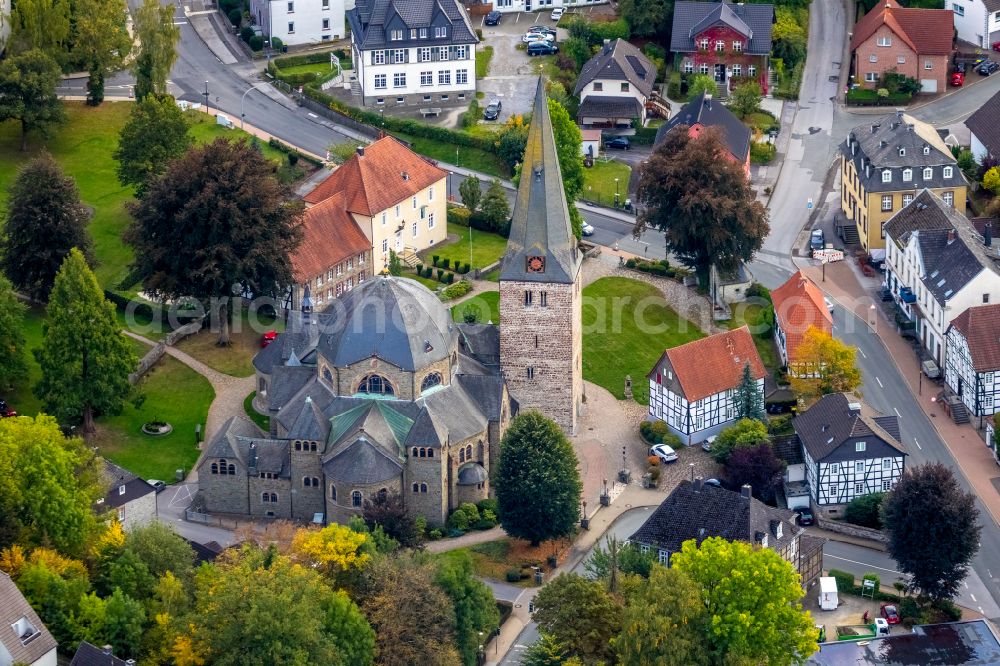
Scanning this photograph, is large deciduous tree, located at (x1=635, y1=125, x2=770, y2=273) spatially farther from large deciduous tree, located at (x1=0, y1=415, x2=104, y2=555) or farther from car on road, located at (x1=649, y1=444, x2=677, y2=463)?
large deciduous tree, located at (x1=0, y1=415, x2=104, y2=555)

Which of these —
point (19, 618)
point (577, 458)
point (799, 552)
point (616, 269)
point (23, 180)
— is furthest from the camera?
point (616, 269)

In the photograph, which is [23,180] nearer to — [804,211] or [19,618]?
[19,618]

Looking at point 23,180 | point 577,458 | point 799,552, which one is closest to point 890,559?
point 799,552

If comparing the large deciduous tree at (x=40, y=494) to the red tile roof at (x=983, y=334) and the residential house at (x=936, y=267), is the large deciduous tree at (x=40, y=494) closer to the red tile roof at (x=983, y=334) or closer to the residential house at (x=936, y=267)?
the red tile roof at (x=983, y=334)

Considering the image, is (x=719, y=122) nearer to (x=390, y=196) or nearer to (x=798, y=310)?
(x=798, y=310)

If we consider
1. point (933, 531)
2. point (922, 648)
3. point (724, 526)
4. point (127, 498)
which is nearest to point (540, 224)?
point (724, 526)

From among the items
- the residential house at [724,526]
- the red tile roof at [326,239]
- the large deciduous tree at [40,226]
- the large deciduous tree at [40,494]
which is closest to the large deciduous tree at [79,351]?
the large deciduous tree at [40,226]

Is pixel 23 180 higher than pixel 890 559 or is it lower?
higher

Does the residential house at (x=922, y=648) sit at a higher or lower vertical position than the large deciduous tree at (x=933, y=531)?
lower
